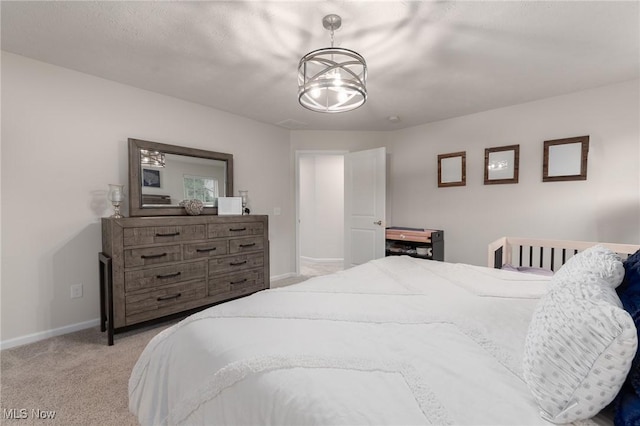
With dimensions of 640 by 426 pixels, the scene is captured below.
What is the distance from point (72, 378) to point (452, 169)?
14.4 ft

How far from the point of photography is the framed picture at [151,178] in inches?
114

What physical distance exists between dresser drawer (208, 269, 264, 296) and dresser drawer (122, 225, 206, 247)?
0.49 meters

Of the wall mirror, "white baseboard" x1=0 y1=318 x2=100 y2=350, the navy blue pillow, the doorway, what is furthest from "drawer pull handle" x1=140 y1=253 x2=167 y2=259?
Answer: the wall mirror

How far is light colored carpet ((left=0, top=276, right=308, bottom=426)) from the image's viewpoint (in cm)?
154

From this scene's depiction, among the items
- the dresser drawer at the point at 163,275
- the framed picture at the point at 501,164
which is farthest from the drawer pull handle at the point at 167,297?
the framed picture at the point at 501,164

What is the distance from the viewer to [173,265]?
8.62ft

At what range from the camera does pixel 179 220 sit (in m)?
2.66

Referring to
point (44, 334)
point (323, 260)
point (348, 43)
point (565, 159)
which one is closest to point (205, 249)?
point (44, 334)

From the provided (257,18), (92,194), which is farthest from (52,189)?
Result: (257,18)

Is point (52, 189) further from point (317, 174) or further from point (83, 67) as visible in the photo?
point (317, 174)

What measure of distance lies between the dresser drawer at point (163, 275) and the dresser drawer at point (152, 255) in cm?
7

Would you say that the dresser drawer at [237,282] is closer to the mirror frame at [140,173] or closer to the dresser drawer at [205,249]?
the dresser drawer at [205,249]

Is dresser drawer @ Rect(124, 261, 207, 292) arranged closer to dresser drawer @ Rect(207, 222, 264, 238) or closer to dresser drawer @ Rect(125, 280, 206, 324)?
dresser drawer @ Rect(125, 280, 206, 324)

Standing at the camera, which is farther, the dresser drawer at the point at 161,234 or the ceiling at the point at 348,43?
the dresser drawer at the point at 161,234
